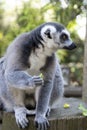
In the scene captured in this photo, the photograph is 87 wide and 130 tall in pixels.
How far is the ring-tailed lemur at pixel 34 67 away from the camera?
3742 mm

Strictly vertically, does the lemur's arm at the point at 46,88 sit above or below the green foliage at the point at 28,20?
below

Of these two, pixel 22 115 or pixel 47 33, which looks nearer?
pixel 47 33

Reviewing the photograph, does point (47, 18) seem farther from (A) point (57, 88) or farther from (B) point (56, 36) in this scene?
(B) point (56, 36)

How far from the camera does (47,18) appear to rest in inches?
350

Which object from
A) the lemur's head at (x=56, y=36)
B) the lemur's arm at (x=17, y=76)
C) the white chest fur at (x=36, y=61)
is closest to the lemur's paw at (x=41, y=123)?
the lemur's arm at (x=17, y=76)

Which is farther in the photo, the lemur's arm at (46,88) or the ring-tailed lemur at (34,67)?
the lemur's arm at (46,88)

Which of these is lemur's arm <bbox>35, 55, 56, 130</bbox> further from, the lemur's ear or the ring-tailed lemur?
the lemur's ear

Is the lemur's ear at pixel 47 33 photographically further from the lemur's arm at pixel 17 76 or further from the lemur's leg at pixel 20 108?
the lemur's leg at pixel 20 108

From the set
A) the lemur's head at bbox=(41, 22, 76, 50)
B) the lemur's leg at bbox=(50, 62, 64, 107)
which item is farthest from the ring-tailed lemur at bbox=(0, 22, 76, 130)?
the lemur's leg at bbox=(50, 62, 64, 107)

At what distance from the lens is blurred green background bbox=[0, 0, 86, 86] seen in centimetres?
544

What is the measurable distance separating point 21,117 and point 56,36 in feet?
2.77

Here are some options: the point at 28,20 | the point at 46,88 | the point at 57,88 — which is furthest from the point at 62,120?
the point at 28,20

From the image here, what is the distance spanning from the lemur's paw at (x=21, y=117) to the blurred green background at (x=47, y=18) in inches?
67.5

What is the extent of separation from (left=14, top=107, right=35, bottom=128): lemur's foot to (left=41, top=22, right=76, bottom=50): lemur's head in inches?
27.3
